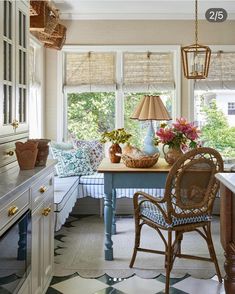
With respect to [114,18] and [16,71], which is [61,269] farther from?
[114,18]

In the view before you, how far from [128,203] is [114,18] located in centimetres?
252

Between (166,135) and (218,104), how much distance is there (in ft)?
7.44

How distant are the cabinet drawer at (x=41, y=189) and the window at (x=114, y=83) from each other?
9.17ft

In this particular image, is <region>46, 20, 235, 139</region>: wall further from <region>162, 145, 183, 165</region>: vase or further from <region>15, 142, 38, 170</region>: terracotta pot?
<region>15, 142, 38, 170</region>: terracotta pot

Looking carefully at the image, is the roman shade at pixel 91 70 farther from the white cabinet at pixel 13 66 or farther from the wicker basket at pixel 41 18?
the white cabinet at pixel 13 66

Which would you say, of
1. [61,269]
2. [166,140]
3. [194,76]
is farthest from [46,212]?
[194,76]

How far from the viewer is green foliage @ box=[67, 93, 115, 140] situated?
550cm

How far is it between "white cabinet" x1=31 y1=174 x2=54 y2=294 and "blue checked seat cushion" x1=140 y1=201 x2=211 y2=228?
0.77 meters

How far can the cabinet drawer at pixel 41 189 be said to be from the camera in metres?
2.26

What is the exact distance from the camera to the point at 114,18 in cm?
535

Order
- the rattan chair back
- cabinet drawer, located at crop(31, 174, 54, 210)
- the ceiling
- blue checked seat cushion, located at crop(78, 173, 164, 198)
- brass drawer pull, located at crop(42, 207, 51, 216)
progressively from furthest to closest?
the ceiling < blue checked seat cushion, located at crop(78, 173, 164, 198) < the rattan chair back < brass drawer pull, located at crop(42, 207, 51, 216) < cabinet drawer, located at crop(31, 174, 54, 210)

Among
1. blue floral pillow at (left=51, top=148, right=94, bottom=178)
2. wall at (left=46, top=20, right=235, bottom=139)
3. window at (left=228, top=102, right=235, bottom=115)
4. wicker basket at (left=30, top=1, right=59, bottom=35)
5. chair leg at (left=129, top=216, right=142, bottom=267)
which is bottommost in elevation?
chair leg at (left=129, top=216, right=142, bottom=267)

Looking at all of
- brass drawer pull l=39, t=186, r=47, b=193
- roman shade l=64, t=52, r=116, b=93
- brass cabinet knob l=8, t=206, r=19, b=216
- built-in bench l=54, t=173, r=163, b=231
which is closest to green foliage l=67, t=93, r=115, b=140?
roman shade l=64, t=52, r=116, b=93

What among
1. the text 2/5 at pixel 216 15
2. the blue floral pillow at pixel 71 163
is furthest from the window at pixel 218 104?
the blue floral pillow at pixel 71 163
